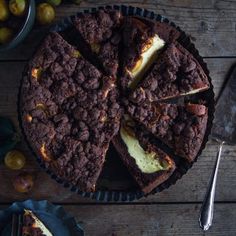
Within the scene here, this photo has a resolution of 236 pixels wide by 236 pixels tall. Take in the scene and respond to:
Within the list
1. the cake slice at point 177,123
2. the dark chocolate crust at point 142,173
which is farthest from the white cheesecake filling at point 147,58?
the dark chocolate crust at point 142,173

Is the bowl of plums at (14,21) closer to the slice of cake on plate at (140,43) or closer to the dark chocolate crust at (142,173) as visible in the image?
the slice of cake on plate at (140,43)

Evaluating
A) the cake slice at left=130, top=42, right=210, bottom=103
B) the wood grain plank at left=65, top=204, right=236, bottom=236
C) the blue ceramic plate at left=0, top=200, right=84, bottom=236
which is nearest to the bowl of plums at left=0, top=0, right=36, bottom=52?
the cake slice at left=130, top=42, right=210, bottom=103

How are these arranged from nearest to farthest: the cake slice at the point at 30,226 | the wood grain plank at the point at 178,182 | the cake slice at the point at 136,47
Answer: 1. the cake slice at the point at 136,47
2. the cake slice at the point at 30,226
3. the wood grain plank at the point at 178,182

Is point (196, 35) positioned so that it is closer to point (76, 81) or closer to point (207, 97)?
point (207, 97)

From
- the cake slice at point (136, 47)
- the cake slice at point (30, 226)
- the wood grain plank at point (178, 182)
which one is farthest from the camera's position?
the wood grain plank at point (178, 182)

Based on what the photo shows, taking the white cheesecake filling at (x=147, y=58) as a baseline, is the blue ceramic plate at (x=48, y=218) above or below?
below

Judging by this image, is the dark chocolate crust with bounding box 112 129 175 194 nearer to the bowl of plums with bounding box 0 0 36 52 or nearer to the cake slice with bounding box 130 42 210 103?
the cake slice with bounding box 130 42 210 103
